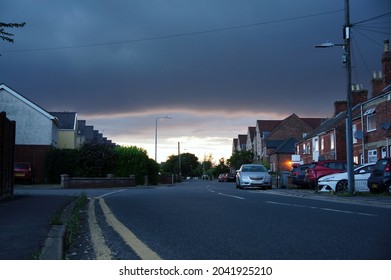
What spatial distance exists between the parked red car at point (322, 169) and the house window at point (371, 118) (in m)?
8.43

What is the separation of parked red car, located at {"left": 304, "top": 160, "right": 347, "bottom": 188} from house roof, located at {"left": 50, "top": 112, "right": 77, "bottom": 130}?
3962cm

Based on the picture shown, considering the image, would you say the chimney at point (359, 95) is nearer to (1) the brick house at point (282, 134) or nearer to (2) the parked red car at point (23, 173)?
(2) the parked red car at point (23, 173)

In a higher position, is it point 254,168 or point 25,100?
point 25,100

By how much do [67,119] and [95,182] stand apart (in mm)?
28944

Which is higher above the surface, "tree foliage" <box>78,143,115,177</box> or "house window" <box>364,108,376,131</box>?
"house window" <box>364,108,376,131</box>

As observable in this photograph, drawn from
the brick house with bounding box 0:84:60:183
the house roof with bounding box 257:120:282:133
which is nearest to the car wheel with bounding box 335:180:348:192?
the brick house with bounding box 0:84:60:183

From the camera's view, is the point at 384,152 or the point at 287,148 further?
the point at 287,148

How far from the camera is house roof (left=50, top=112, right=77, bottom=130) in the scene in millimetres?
57156

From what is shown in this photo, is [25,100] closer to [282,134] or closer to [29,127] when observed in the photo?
[29,127]

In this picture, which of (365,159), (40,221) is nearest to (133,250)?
(40,221)

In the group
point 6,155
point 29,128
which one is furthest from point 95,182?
point 6,155

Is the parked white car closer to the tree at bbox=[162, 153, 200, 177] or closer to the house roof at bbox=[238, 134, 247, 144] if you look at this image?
the house roof at bbox=[238, 134, 247, 144]

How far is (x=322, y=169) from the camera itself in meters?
24.0

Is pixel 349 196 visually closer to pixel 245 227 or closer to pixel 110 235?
pixel 245 227
